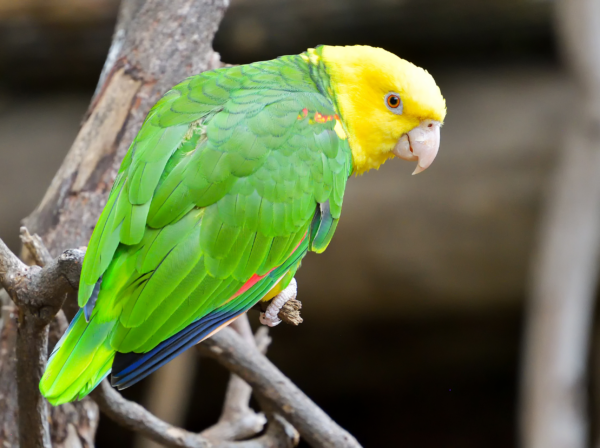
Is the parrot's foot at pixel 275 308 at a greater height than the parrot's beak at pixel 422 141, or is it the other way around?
the parrot's beak at pixel 422 141

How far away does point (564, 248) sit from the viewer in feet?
13.1

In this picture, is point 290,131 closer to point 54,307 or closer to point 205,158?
point 205,158

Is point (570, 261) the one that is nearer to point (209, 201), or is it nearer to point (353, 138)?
point (353, 138)

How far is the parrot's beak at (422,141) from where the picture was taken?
Answer: 213 centimetres

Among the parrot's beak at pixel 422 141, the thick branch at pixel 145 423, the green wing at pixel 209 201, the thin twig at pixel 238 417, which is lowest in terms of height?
the thin twig at pixel 238 417

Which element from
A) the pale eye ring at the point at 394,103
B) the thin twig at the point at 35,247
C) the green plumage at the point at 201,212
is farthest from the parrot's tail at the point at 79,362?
the pale eye ring at the point at 394,103

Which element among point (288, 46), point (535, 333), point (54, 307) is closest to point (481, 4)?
point (288, 46)

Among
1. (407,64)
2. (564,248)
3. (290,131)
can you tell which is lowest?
(564,248)

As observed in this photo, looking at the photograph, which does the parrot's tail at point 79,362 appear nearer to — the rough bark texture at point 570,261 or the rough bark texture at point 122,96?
the rough bark texture at point 122,96

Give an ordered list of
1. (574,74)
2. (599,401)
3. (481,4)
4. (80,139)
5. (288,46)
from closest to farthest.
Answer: (80,139)
(574,74)
(481,4)
(288,46)
(599,401)

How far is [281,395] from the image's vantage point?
2.34m

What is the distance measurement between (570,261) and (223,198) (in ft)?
9.59

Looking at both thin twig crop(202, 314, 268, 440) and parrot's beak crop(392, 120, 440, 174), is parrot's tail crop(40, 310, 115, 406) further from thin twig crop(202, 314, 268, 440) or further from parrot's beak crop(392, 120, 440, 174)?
parrot's beak crop(392, 120, 440, 174)

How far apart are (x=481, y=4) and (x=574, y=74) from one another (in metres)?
0.90
